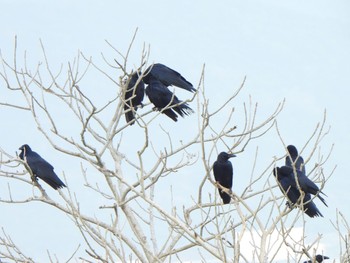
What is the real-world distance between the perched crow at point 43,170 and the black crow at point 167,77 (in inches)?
58.5

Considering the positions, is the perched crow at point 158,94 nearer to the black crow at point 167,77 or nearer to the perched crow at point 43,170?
the black crow at point 167,77

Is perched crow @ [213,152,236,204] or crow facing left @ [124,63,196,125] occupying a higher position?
crow facing left @ [124,63,196,125]

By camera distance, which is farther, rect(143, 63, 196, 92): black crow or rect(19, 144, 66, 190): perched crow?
rect(19, 144, 66, 190): perched crow

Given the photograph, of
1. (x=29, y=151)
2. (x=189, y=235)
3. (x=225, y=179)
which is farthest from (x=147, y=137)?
(x=29, y=151)

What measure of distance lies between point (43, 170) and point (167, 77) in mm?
1827

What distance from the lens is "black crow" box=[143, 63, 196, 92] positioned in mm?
8385

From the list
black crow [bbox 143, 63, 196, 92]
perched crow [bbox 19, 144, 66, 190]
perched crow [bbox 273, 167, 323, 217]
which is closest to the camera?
perched crow [bbox 273, 167, 323, 217]

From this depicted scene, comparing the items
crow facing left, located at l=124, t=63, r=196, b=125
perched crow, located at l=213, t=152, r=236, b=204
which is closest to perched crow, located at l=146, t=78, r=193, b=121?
crow facing left, located at l=124, t=63, r=196, b=125

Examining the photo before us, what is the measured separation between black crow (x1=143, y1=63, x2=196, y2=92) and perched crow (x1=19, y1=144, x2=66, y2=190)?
1.49 m

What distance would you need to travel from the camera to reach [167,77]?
860 centimetres

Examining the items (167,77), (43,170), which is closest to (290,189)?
(167,77)

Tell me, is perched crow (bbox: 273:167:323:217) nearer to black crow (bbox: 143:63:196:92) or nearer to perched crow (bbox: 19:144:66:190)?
black crow (bbox: 143:63:196:92)

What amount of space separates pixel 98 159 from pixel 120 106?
58 centimetres

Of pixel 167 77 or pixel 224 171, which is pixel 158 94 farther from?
pixel 224 171
